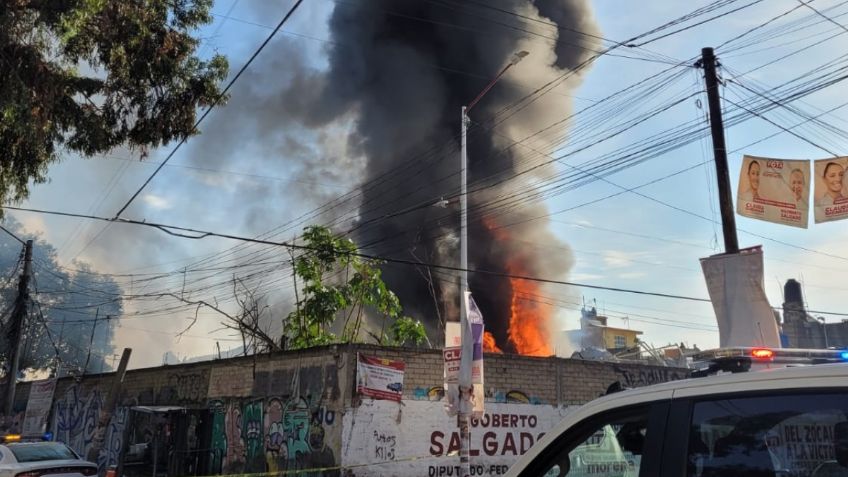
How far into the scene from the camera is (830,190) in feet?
30.5

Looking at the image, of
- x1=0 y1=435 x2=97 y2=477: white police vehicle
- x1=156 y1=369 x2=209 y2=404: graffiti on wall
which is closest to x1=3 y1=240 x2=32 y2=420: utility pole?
x1=156 y1=369 x2=209 y2=404: graffiti on wall

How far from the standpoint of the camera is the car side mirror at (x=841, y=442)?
1.72 meters

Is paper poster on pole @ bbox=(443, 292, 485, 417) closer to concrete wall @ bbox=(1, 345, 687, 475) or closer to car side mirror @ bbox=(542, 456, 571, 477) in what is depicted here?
concrete wall @ bbox=(1, 345, 687, 475)

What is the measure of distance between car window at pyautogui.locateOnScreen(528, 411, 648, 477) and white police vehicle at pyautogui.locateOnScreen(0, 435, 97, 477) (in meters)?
10.8

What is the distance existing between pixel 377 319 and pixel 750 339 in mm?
20608

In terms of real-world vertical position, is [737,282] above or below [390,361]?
above

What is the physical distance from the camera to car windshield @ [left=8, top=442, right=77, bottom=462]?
10812 millimetres

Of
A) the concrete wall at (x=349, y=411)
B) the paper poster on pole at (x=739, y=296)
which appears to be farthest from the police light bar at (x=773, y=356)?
the concrete wall at (x=349, y=411)

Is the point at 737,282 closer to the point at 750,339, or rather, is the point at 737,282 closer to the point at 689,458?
the point at 750,339

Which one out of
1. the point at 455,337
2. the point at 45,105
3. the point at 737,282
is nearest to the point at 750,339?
the point at 737,282

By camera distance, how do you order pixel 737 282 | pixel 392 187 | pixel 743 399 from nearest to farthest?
pixel 743 399, pixel 737 282, pixel 392 187

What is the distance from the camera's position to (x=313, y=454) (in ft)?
40.4

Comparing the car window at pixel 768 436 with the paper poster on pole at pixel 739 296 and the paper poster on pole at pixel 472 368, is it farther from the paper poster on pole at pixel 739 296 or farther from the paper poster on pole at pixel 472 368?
the paper poster on pole at pixel 472 368

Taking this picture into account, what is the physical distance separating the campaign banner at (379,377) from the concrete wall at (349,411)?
5.7 inches
